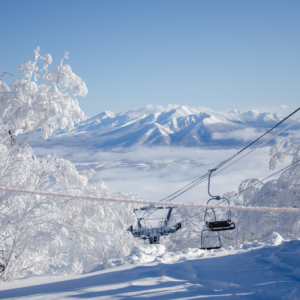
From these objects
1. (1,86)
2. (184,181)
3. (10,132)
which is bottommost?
(184,181)

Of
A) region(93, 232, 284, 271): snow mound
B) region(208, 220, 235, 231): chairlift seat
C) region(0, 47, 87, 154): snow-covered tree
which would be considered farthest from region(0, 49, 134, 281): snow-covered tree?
region(208, 220, 235, 231): chairlift seat

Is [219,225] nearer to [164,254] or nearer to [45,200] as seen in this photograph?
[164,254]

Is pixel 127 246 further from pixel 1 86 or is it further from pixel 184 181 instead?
pixel 184 181

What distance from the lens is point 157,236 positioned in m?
10.7

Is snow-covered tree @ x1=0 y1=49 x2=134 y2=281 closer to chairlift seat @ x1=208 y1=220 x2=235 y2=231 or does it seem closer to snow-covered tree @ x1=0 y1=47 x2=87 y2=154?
snow-covered tree @ x1=0 y1=47 x2=87 y2=154

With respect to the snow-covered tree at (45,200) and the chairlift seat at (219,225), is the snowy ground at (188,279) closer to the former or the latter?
the chairlift seat at (219,225)

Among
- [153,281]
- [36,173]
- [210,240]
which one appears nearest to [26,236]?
[36,173]

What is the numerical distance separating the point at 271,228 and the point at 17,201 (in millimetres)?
13557

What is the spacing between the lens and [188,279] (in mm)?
4238

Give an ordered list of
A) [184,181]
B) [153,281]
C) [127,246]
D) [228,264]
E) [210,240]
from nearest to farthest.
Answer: [153,281] → [228,264] → [127,246] → [210,240] → [184,181]

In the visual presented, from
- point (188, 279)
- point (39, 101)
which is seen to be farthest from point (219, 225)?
point (39, 101)

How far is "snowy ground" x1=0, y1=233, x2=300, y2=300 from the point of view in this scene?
3.68 metres

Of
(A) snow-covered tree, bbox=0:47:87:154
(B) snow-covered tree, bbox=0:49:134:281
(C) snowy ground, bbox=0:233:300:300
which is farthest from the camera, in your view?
(A) snow-covered tree, bbox=0:47:87:154

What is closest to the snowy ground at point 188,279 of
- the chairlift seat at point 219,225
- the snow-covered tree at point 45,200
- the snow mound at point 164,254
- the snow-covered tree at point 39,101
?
the snow mound at point 164,254
